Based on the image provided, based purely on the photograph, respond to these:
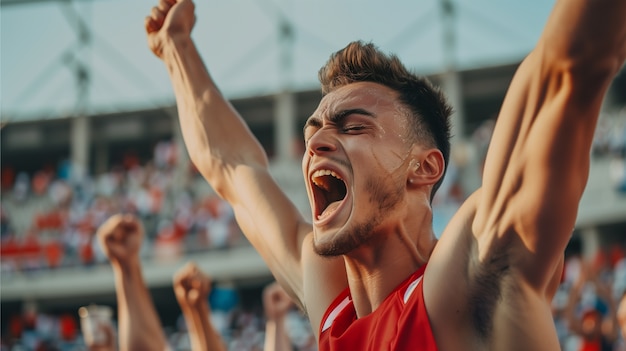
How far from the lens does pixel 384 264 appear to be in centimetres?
240

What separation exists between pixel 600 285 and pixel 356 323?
5540 mm

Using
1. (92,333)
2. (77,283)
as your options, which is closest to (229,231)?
(77,283)

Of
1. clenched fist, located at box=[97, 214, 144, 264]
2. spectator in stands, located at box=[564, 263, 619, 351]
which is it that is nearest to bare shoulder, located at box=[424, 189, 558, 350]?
clenched fist, located at box=[97, 214, 144, 264]

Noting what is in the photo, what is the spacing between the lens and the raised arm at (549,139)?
1749 mm

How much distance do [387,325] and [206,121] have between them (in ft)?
3.95

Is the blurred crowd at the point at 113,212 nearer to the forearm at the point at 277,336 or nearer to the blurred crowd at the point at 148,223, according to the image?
the blurred crowd at the point at 148,223

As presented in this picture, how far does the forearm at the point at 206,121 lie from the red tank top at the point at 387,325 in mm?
757

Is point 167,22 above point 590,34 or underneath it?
above

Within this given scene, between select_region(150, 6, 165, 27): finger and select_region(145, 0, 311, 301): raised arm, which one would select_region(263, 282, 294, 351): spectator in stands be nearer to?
select_region(145, 0, 311, 301): raised arm

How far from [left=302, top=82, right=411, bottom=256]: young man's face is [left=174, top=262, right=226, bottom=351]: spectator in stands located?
2266 mm

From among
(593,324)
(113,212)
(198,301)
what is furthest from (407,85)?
(113,212)

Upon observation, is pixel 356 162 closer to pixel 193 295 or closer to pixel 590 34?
pixel 590 34

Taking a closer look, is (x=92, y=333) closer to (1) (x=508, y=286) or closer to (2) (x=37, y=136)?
(1) (x=508, y=286)

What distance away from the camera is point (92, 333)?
543cm
